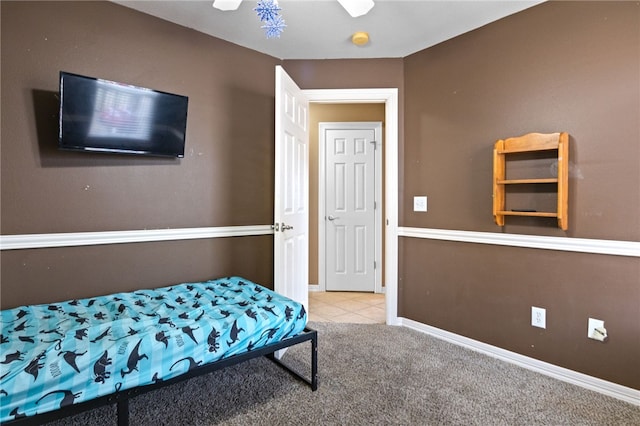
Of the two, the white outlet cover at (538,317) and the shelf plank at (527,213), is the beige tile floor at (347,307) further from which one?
the shelf plank at (527,213)

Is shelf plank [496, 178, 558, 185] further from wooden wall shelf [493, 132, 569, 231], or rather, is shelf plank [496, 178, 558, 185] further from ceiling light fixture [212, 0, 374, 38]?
ceiling light fixture [212, 0, 374, 38]

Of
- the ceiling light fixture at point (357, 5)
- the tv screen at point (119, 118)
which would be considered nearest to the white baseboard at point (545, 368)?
the ceiling light fixture at point (357, 5)

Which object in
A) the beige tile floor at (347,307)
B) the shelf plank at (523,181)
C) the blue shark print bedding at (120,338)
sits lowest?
the beige tile floor at (347,307)

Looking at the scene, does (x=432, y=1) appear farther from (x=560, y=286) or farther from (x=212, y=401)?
(x=212, y=401)

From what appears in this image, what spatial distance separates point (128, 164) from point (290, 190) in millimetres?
1150

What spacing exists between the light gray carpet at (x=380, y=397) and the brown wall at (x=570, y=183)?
31 centimetres

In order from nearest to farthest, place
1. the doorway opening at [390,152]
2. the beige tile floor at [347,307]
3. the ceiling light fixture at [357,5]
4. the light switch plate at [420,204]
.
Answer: the ceiling light fixture at [357,5], the light switch plate at [420,204], the doorway opening at [390,152], the beige tile floor at [347,307]

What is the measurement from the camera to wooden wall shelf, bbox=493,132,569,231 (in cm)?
210

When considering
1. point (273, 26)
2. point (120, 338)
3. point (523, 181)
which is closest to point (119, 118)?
point (273, 26)

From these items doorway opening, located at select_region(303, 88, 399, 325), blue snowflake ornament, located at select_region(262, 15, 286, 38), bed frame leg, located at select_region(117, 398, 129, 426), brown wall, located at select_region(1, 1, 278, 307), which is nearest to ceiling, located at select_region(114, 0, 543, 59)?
brown wall, located at select_region(1, 1, 278, 307)

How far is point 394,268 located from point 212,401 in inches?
73.8

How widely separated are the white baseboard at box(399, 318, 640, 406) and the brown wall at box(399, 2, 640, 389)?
4cm

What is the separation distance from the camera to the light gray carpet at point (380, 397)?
1779mm

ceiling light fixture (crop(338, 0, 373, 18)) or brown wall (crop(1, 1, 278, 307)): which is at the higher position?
ceiling light fixture (crop(338, 0, 373, 18))
